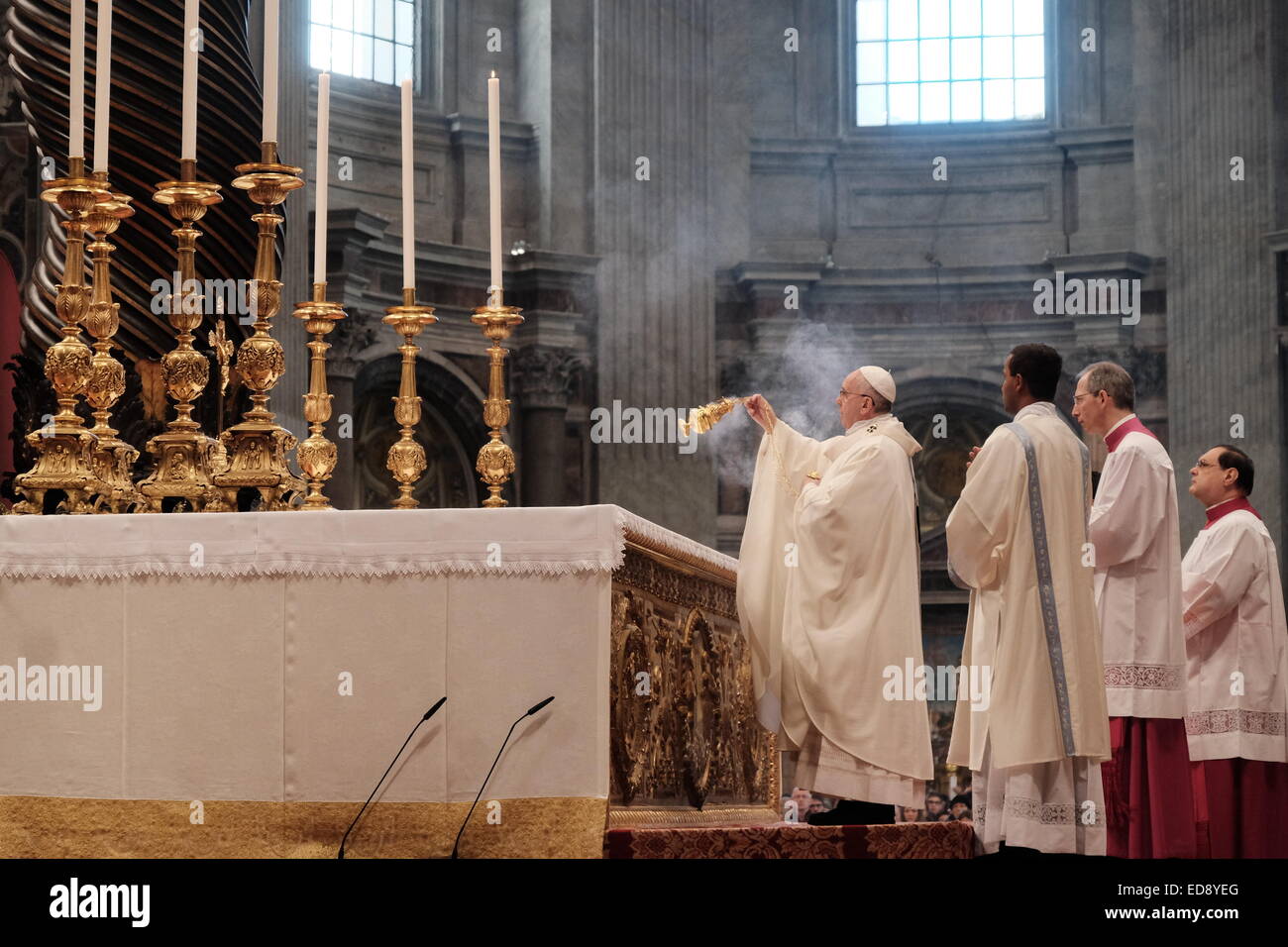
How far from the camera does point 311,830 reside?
13.1 feet

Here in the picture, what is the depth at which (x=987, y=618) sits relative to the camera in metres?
5.23

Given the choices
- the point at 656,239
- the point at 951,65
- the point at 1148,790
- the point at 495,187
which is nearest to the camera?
the point at 495,187

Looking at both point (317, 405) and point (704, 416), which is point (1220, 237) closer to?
point (704, 416)

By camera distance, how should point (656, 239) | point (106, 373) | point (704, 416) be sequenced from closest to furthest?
point (106, 373) < point (704, 416) < point (656, 239)

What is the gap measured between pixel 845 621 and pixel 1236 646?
86.8 inches

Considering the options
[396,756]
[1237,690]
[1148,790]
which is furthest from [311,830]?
[1237,690]

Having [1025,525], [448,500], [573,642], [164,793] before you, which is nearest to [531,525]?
[573,642]

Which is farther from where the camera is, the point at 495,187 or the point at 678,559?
the point at 678,559

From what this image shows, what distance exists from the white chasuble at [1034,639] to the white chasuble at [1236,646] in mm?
1503

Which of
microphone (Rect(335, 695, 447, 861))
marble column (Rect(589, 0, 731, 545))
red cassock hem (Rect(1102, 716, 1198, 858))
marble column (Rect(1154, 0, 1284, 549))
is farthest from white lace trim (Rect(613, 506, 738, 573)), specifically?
marble column (Rect(1154, 0, 1284, 549))

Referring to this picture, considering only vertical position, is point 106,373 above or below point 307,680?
above

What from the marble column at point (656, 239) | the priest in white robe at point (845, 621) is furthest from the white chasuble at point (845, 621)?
the marble column at point (656, 239)

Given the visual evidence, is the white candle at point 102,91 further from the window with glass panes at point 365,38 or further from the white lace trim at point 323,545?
the window with glass panes at point 365,38

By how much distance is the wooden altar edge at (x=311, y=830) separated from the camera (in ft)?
12.9
